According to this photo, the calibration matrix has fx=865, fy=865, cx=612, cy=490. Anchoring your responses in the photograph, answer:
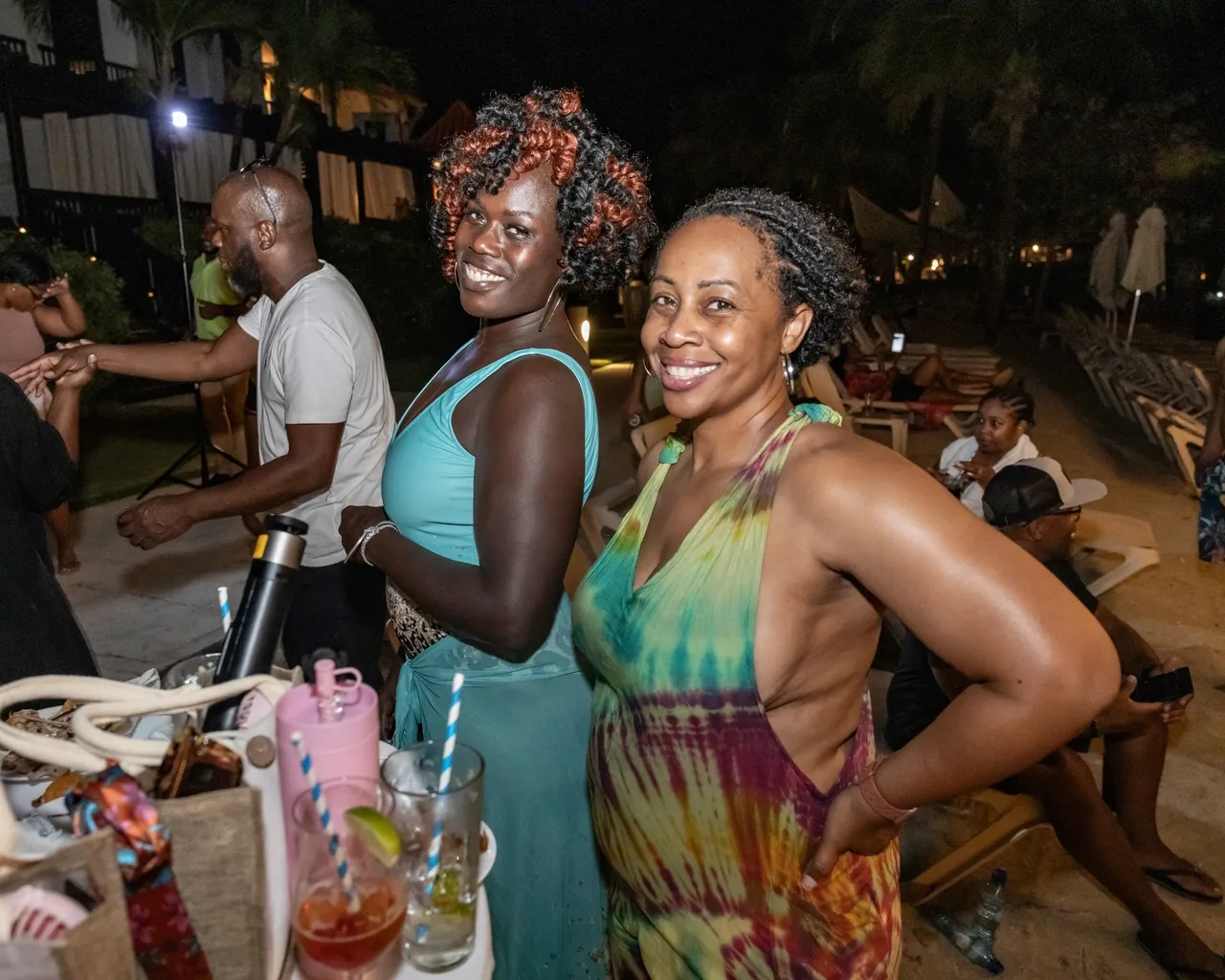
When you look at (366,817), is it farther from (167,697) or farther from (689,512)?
(689,512)

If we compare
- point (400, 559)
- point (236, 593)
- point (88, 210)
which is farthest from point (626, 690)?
point (88, 210)

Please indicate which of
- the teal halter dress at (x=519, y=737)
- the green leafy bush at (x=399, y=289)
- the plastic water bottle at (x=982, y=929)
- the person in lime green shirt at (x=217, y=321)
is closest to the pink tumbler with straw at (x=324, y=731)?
the teal halter dress at (x=519, y=737)

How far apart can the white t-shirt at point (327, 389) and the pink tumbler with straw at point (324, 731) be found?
61.0 inches

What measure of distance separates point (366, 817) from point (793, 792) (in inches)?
30.6

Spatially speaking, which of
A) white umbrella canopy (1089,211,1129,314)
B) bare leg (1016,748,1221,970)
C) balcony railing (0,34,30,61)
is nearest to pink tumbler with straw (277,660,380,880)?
bare leg (1016,748,1221,970)

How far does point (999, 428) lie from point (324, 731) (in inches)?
186

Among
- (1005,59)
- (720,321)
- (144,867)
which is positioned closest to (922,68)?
(1005,59)

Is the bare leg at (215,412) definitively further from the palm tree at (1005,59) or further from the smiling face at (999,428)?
the palm tree at (1005,59)

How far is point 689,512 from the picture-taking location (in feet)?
5.73

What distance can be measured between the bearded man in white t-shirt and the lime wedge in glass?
1.69 meters

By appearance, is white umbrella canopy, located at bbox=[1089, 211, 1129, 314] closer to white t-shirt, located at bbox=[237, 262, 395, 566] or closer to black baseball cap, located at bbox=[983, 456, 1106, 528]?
black baseball cap, located at bbox=[983, 456, 1106, 528]

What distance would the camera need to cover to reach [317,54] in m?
Answer: 20.7

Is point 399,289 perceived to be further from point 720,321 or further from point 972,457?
point 720,321

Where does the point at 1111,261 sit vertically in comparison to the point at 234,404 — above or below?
above
